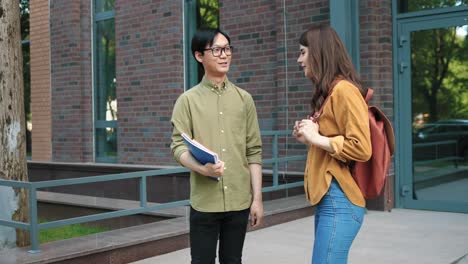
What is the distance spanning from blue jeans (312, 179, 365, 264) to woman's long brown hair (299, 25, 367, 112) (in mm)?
409

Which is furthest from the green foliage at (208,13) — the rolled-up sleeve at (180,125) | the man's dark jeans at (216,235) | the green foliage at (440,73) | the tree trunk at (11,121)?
the man's dark jeans at (216,235)

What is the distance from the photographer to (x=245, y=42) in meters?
8.58

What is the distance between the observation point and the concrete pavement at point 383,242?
16.3 ft

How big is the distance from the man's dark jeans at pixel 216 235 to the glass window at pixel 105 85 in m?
7.99

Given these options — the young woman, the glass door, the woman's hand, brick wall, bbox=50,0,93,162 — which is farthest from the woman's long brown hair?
brick wall, bbox=50,0,93,162

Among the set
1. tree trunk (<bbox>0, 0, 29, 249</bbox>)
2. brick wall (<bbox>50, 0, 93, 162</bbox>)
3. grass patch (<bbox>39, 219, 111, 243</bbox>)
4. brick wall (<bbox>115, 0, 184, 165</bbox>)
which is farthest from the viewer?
brick wall (<bbox>50, 0, 93, 162</bbox>)

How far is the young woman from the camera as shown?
2.45 metres

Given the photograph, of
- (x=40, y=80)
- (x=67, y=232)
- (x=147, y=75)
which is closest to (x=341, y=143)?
(x=67, y=232)

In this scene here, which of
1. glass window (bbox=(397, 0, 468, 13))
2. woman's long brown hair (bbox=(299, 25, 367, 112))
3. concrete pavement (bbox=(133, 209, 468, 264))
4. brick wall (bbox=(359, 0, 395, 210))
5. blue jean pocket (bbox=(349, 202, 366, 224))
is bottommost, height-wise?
concrete pavement (bbox=(133, 209, 468, 264))

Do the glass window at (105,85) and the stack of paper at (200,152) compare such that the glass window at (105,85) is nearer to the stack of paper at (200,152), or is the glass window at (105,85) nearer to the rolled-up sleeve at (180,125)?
the rolled-up sleeve at (180,125)

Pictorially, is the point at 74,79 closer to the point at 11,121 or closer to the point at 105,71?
the point at 105,71

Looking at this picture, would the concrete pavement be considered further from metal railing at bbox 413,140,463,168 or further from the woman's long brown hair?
the woman's long brown hair

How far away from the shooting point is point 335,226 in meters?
2.48

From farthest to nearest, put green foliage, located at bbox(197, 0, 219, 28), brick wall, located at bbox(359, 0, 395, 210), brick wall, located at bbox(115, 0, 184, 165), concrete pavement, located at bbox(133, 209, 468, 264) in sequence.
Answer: brick wall, located at bbox(115, 0, 184, 165)
green foliage, located at bbox(197, 0, 219, 28)
brick wall, located at bbox(359, 0, 395, 210)
concrete pavement, located at bbox(133, 209, 468, 264)
